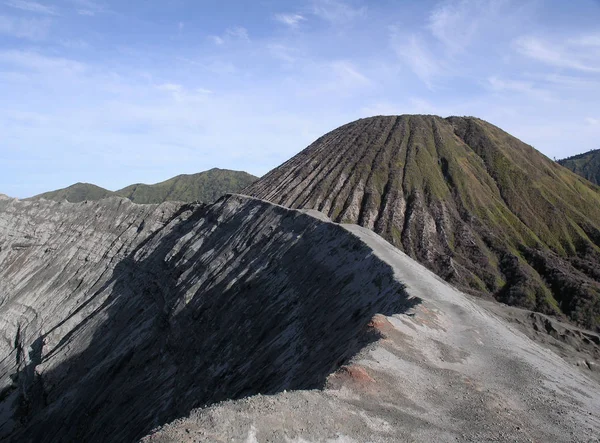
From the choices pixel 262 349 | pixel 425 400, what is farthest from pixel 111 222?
pixel 425 400

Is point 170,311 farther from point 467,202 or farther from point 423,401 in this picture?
point 467,202

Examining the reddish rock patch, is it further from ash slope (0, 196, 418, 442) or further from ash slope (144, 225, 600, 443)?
ash slope (0, 196, 418, 442)

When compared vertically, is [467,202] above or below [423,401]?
above

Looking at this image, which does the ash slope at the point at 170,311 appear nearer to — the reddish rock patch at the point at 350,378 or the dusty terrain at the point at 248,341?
the dusty terrain at the point at 248,341

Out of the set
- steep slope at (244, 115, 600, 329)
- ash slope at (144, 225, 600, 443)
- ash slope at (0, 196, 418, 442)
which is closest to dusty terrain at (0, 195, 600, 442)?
ash slope at (144, 225, 600, 443)

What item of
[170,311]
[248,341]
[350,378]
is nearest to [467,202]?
[170,311]

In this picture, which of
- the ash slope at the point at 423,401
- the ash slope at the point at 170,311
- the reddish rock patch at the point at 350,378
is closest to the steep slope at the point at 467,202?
the ash slope at the point at 170,311
